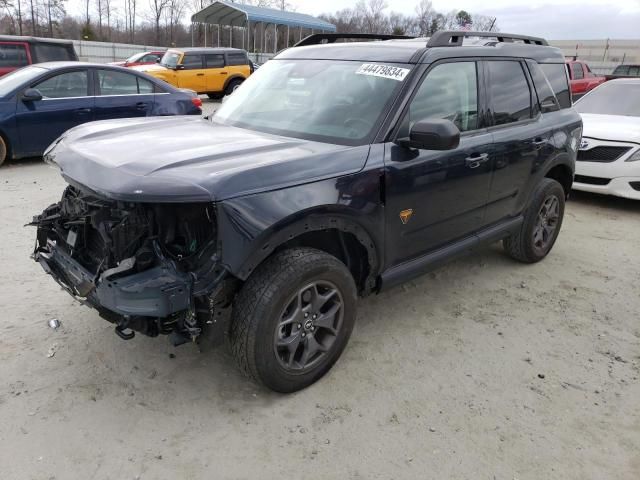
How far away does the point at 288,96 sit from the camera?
362 centimetres

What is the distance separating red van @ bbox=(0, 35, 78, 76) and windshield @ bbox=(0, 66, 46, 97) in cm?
312

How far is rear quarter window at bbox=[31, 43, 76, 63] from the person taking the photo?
35.3ft

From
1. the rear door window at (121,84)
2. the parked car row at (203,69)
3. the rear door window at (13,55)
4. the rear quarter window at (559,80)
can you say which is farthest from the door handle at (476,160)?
the parked car row at (203,69)

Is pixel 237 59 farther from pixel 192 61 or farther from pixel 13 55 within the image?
pixel 13 55

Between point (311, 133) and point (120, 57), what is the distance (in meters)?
31.2

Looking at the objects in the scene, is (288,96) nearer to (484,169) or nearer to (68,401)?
(484,169)

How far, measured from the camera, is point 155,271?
250 cm

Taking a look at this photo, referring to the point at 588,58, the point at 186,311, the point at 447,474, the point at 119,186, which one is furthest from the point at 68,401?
the point at 588,58

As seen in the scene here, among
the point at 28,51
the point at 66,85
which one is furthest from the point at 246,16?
the point at 66,85

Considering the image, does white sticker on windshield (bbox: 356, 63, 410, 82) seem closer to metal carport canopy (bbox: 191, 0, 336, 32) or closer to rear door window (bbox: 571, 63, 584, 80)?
rear door window (bbox: 571, 63, 584, 80)

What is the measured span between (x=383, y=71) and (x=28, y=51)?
10191 millimetres

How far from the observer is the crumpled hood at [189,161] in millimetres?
2332

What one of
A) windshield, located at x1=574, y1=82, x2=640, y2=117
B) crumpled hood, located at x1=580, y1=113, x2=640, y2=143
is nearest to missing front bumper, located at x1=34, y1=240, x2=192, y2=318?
crumpled hood, located at x1=580, y1=113, x2=640, y2=143

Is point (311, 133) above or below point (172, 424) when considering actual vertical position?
above
